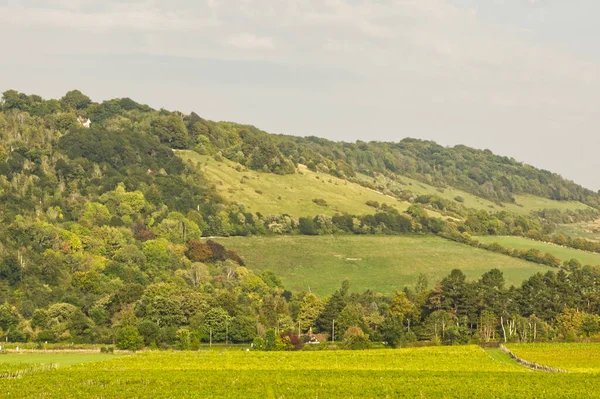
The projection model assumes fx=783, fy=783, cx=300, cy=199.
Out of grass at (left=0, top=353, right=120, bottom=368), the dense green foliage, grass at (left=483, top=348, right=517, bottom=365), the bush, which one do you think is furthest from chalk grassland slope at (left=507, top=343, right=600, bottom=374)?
grass at (left=0, top=353, right=120, bottom=368)

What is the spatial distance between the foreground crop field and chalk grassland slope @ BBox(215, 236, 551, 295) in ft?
250

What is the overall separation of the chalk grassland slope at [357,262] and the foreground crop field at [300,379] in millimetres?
76303

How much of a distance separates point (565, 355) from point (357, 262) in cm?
9390

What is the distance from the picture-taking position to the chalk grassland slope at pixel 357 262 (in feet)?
558

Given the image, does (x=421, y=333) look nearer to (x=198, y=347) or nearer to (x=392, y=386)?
(x=198, y=347)

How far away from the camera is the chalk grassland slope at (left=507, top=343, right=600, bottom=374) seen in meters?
80.5

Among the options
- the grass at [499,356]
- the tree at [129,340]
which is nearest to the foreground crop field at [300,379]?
the grass at [499,356]

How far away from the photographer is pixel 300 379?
221ft

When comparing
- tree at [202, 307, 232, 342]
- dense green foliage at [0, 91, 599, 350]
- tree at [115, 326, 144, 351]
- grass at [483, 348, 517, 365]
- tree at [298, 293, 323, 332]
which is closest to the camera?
grass at [483, 348, 517, 365]

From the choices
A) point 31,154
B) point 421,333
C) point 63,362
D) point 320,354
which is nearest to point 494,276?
point 421,333

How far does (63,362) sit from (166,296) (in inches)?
1489

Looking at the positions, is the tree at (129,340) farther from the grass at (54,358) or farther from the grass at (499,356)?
the grass at (499,356)

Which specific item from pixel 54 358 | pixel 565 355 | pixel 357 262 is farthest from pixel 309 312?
pixel 357 262

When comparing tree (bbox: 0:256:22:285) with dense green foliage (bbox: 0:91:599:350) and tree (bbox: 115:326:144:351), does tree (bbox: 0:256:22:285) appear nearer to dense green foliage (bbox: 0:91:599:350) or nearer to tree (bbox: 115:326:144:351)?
dense green foliage (bbox: 0:91:599:350)
